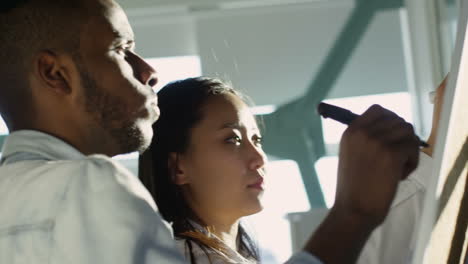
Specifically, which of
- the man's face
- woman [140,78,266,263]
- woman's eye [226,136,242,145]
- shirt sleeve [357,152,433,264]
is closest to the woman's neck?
woman [140,78,266,263]

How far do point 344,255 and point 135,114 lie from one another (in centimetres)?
32

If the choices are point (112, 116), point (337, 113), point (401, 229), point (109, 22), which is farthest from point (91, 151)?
point (401, 229)

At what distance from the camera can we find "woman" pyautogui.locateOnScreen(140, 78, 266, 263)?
5.43ft

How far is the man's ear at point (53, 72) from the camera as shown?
1.05 metres

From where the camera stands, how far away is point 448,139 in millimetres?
805

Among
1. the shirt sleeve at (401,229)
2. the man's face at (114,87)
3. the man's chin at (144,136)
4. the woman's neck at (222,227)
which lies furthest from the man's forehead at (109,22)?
the woman's neck at (222,227)

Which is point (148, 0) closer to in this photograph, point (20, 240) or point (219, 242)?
point (219, 242)

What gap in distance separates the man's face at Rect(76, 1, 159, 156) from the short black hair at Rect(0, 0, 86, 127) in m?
0.02

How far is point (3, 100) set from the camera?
1089 mm

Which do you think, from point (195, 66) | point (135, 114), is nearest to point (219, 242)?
point (135, 114)

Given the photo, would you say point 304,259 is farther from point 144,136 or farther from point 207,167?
point 207,167

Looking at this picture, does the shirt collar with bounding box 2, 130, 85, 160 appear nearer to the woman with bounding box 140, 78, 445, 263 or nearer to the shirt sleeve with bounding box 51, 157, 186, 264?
the shirt sleeve with bounding box 51, 157, 186, 264

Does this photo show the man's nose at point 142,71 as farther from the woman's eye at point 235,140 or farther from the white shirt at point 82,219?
the woman's eye at point 235,140

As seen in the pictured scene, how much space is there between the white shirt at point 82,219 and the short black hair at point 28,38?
0.53ft
